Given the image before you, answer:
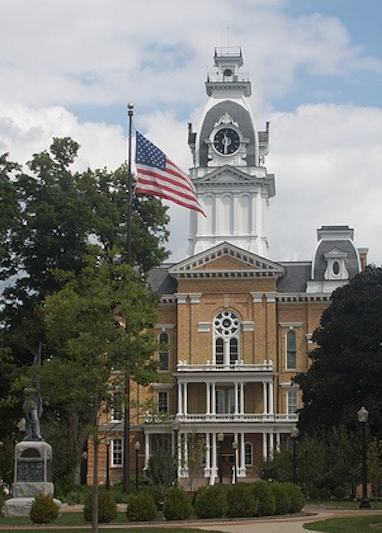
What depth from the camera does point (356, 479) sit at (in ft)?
169

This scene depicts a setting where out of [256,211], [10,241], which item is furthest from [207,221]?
[10,241]

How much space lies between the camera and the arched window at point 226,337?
89875 millimetres

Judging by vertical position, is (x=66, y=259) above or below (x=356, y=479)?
above

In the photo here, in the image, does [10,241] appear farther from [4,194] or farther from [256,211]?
[256,211]

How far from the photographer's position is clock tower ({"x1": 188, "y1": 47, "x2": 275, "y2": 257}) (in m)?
95.6

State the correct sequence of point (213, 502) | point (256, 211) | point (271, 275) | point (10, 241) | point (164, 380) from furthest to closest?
point (256, 211) → point (271, 275) → point (10, 241) → point (164, 380) → point (213, 502)

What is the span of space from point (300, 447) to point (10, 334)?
574 inches

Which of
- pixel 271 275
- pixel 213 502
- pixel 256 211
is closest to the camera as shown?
pixel 213 502

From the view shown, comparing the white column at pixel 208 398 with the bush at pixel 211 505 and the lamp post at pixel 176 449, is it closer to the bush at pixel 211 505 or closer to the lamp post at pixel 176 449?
the lamp post at pixel 176 449

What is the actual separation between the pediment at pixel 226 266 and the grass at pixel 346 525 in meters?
55.2

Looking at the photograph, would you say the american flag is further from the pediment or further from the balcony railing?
the pediment

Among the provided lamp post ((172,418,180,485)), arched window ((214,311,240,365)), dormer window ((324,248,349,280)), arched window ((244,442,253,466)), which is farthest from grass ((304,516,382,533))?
dormer window ((324,248,349,280))

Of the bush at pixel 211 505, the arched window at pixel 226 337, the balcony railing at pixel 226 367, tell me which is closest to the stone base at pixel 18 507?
the bush at pixel 211 505

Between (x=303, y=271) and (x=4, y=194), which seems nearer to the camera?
(x=4, y=194)
